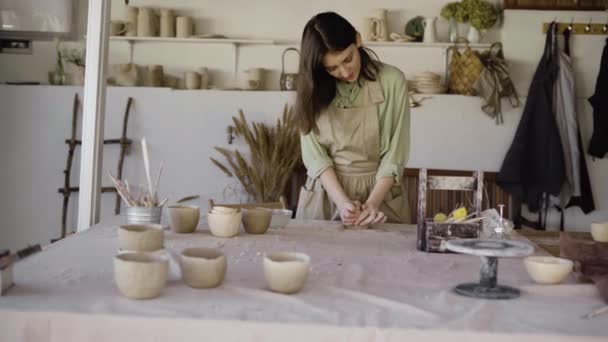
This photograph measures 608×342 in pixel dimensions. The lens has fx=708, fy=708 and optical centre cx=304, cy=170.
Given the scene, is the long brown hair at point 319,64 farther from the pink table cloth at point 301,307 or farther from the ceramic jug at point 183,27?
the ceramic jug at point 183,27

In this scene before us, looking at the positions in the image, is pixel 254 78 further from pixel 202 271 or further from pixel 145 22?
pixel 202 271

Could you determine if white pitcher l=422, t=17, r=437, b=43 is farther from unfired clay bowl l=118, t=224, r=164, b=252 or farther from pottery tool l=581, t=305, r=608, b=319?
pottery tool l=581, t=305, r=608, b=319

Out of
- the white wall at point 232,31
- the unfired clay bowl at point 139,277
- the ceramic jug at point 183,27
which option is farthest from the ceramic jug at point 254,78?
the unfired clay bowl at point 139,277

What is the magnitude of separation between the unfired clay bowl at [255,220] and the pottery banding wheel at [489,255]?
0.86 m

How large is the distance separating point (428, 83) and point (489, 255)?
399 centimetres

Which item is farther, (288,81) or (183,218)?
(288,81)

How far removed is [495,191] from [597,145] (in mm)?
836

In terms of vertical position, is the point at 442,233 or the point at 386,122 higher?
the point at 386,122

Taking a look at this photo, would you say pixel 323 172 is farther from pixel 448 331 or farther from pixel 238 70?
pixel 238 70

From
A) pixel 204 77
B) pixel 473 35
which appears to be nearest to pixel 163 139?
pixel 204 77

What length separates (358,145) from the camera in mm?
2881

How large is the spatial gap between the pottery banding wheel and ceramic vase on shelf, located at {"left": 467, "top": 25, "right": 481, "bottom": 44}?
4021mm

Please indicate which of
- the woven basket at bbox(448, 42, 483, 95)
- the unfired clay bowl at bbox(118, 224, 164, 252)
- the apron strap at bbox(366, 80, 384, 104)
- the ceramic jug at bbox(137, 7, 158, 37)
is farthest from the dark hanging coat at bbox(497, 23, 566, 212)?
the unfired clay bowl at bbox(118, 224, 164, 252)

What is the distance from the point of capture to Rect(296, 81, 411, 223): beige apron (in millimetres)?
2875
